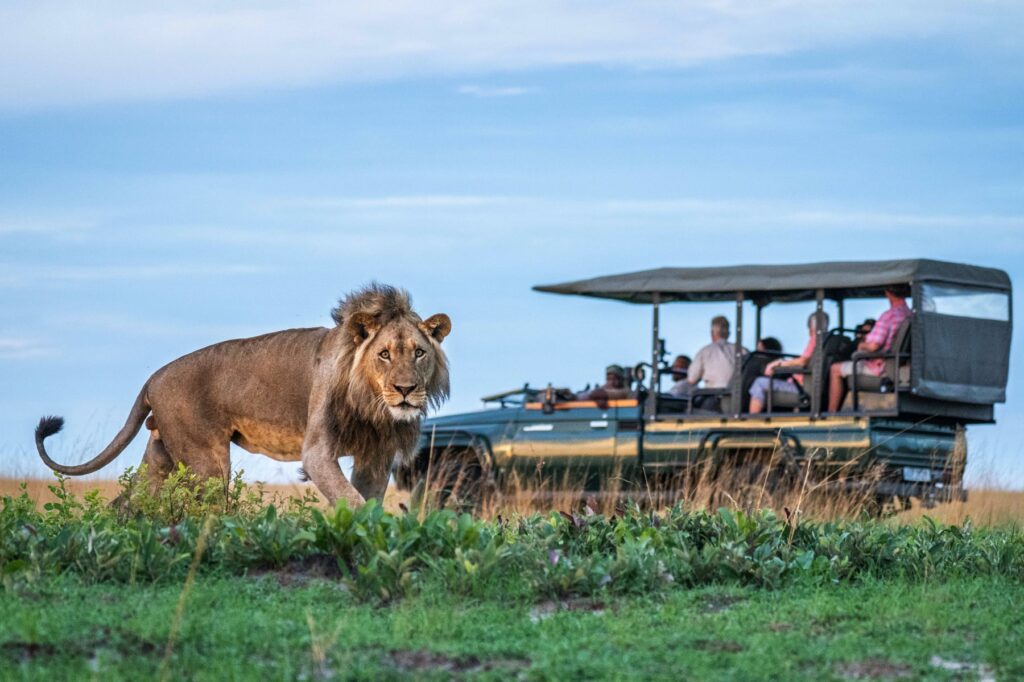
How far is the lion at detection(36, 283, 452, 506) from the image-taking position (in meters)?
8.37

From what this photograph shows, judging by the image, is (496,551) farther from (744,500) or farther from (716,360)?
(716,360)

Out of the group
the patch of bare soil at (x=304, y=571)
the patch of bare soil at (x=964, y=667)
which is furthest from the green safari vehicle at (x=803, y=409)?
the patch of bare soil at (x=964, y=667)

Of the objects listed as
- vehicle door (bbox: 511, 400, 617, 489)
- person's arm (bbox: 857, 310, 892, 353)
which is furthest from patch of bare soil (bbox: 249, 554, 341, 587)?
person's arm (bbox: 857, 310, 892, 353)

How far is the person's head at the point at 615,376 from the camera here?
14703mm

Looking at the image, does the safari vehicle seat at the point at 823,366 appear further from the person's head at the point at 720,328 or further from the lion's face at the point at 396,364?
the lion's face at the point at 396,364

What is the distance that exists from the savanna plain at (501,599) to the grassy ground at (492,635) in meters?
0.01

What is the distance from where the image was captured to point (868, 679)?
177 inches

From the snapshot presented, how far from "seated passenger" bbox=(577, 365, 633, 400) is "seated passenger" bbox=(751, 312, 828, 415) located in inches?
53.7

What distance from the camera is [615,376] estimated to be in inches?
580

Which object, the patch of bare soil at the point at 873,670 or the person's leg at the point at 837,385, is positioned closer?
the patch of bare soil at the point at 873,670

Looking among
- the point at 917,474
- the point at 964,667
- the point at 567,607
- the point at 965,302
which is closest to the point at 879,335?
the point at 965,302

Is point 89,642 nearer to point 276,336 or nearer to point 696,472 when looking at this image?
point 276,336

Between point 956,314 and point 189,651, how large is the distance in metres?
10.3

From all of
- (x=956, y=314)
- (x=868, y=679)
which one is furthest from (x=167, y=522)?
(x=956, y=314)
